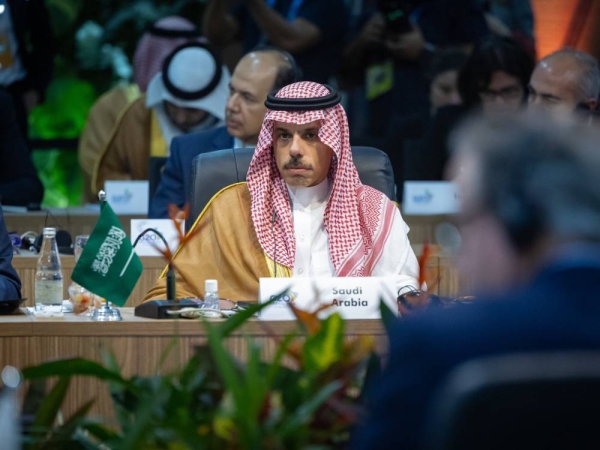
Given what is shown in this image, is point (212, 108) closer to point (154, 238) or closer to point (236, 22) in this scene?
point (236, 22)

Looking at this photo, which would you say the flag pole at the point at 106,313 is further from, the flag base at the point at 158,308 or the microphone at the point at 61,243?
the microphone at the point at 61,243

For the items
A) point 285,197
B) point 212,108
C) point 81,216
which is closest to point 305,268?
point 285,197

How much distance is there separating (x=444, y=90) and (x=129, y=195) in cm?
231

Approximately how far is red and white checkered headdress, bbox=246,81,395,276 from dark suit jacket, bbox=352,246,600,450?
2617mm

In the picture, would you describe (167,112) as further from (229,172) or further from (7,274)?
(7,274)

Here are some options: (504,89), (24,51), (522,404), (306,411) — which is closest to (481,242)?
(522,404)

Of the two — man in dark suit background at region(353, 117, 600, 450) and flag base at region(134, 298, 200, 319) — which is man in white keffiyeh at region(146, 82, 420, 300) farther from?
man in dark suit background at region(353, 117, 600, 450)

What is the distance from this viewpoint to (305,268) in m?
4.37

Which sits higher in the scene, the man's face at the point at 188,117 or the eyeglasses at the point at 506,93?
the eyeglasses at the point at 506,93

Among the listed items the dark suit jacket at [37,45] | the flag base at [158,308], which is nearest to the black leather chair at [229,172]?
the flag base at [158,308]

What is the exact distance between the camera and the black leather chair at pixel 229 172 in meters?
4.57

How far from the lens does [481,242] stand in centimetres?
169

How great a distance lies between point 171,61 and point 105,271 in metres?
3.63

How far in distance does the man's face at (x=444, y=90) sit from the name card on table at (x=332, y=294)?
4056mm
